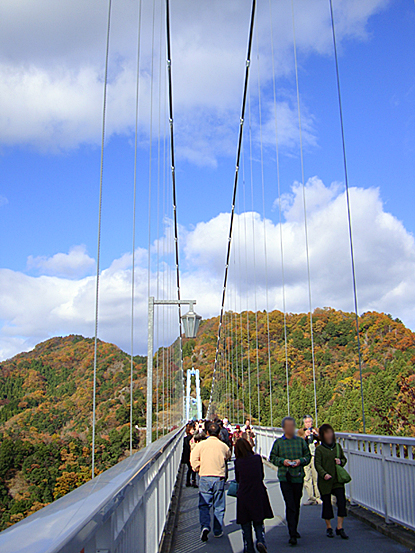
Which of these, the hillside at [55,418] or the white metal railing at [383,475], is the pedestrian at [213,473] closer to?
the white metal railing at [383,475]

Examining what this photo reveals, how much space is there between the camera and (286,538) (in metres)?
4.64

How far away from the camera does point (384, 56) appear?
911cm

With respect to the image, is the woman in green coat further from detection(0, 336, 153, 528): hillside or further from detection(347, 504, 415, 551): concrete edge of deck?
detection(0, 336, 153, 528): hillside

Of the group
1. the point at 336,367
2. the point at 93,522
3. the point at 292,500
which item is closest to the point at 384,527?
the point at 292,500

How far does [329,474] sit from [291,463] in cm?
36

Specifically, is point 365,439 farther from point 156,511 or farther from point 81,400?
point 81,400

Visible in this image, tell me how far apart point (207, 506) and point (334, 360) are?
3190 centimetres

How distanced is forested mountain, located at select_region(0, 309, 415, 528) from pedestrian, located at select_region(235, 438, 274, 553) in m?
9.22

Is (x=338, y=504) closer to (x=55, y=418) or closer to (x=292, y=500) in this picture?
(x=292, y=500)

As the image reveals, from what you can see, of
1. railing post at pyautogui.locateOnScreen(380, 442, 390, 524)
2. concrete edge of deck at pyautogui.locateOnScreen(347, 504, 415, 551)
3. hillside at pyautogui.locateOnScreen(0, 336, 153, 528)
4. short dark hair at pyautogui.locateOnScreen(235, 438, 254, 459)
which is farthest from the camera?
hillside at pyautogui.locateOnScreen(0, 336, 153, 528)

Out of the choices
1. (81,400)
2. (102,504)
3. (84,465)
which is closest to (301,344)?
(84,465)

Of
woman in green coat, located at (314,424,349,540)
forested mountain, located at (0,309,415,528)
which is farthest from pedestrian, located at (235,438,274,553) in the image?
forested mountain, located at (0,309,415,528)

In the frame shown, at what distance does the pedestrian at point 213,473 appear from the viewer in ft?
16.2

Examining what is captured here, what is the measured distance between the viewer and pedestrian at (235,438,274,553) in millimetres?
4082
